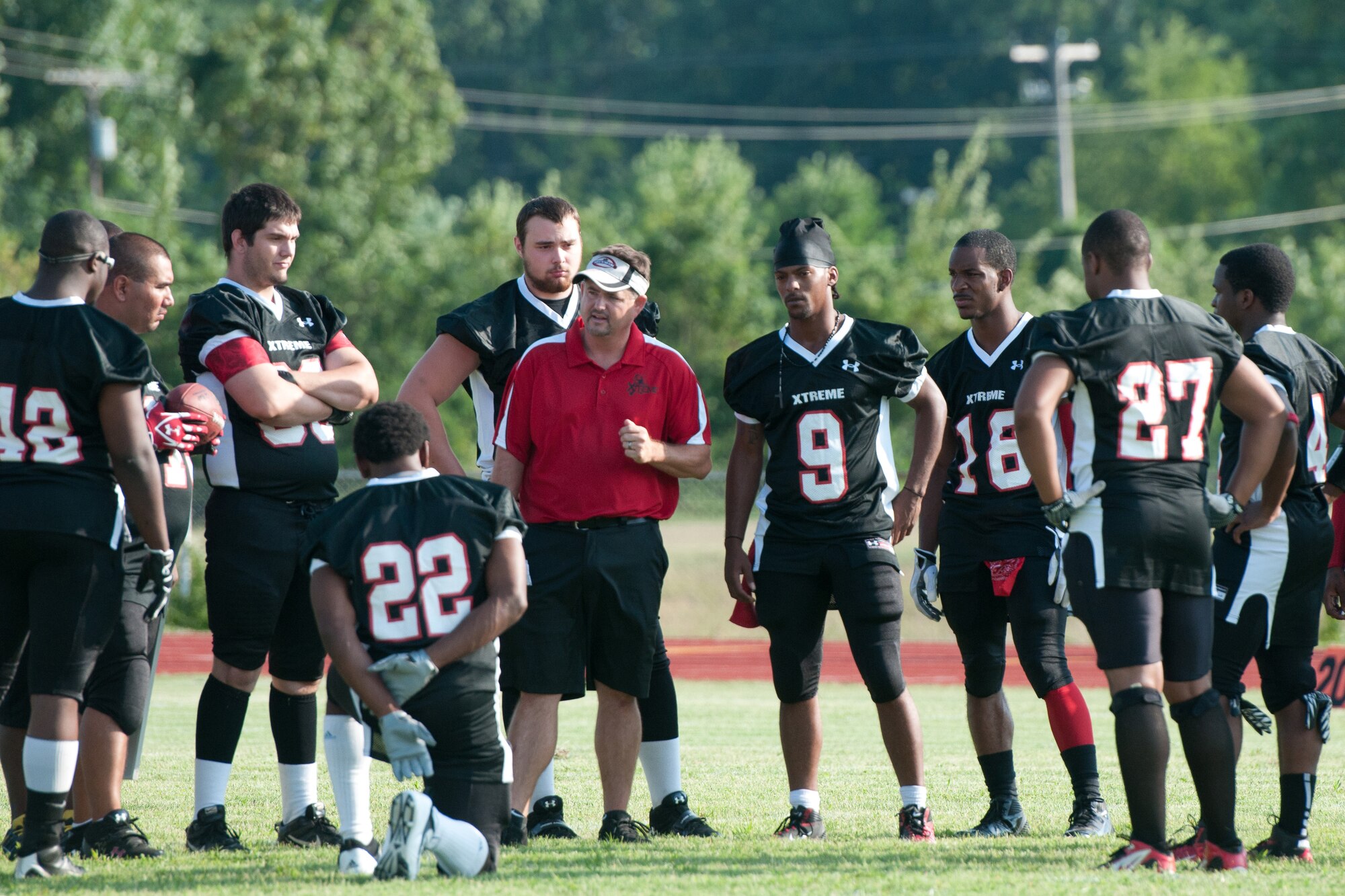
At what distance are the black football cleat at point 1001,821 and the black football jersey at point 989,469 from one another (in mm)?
1010

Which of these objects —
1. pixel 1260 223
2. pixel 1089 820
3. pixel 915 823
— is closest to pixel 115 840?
pixel 915 823

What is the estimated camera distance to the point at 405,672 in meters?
4.95

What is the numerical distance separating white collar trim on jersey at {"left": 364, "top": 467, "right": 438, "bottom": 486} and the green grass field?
4.21 feet

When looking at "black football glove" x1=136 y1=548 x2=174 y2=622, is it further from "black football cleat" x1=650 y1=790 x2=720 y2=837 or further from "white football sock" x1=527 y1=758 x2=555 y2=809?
"black football cleat" x1=650 y1=790 x2=720 y2=837

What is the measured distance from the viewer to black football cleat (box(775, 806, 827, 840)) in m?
6.08

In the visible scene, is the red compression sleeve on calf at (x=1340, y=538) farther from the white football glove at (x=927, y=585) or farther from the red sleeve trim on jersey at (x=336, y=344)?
the red sleeve trim on jersey at (x=336, y=344)

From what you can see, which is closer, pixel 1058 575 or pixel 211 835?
pixel 211 835

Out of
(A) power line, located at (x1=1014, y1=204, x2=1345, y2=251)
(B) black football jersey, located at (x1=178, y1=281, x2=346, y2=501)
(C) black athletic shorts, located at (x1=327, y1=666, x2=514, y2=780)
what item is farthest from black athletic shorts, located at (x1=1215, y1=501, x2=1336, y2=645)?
(A) power line, located at (x1=1014, y1=204, x2=1345, y2=251)

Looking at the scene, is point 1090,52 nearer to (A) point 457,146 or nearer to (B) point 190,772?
(A) point 457,146

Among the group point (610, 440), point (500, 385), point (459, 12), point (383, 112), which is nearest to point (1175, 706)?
point (610, 440)

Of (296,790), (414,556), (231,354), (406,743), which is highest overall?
(231,354)

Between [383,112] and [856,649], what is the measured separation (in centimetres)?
2683

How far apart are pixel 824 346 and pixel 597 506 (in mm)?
1187

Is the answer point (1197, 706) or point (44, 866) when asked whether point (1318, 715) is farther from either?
point (44, 866)
